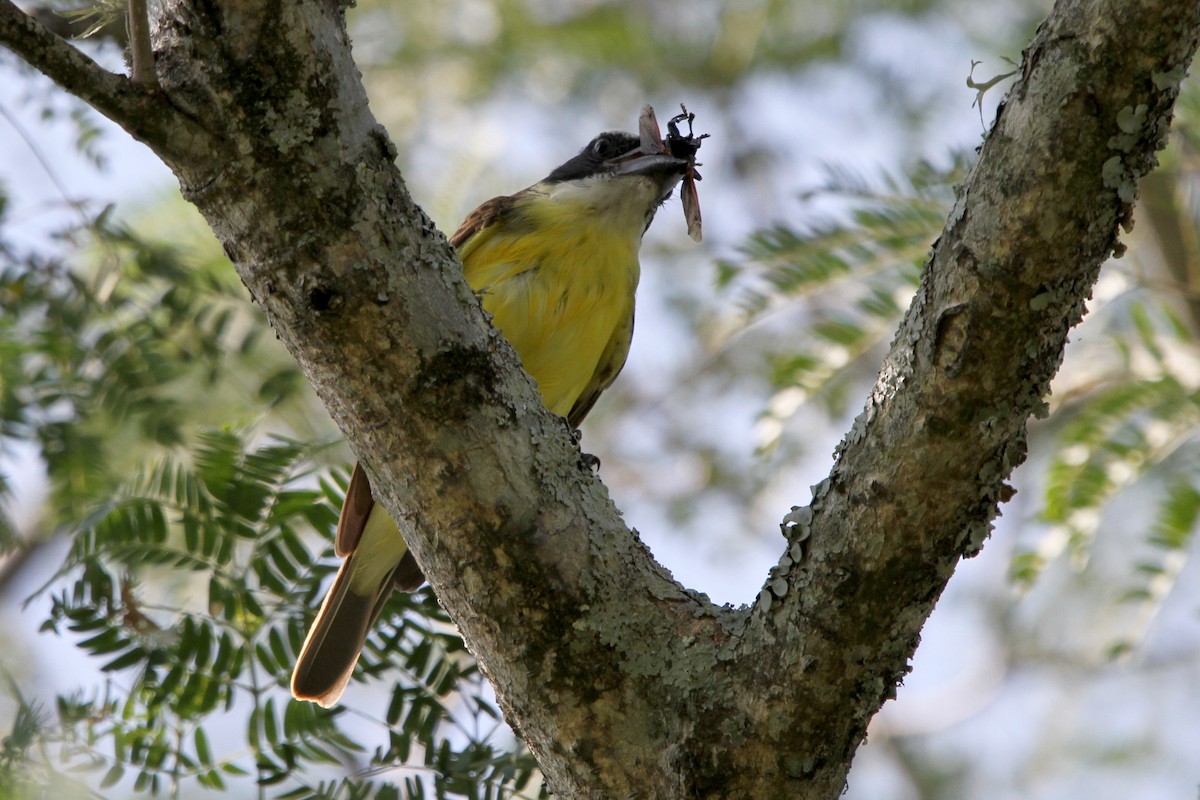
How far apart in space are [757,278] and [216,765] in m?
2.40

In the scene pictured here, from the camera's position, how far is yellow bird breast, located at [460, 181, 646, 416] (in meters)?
4.17

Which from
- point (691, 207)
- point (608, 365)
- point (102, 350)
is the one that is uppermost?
point (608, 365)

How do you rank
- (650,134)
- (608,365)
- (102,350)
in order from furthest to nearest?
(608,365), (650,134), (102,350)

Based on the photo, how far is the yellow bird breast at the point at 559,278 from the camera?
13.7 ft

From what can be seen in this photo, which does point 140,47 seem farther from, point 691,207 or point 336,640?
point 691,207

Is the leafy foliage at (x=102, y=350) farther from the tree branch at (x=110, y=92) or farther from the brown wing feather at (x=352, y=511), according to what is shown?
the tree branch at (x=110, y=92)

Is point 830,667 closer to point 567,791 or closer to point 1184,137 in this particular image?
point 567,791

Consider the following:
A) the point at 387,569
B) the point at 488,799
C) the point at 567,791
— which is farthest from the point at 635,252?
the point at 567,791

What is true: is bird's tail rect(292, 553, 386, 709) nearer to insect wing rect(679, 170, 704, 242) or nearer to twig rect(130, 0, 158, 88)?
insect wing rect(679, 170, 704, 242)

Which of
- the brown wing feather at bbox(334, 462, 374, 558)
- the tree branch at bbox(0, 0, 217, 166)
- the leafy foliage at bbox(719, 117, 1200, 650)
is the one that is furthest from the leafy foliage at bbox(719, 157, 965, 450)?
the tree branch at bbox(0, 0, 217, 166)

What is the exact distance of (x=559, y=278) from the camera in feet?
13.9

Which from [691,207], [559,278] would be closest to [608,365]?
[559,278]

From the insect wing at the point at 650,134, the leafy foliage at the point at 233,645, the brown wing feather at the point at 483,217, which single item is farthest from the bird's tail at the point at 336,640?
the insect wing at the point at 650,134

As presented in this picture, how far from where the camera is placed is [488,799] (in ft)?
9.38
